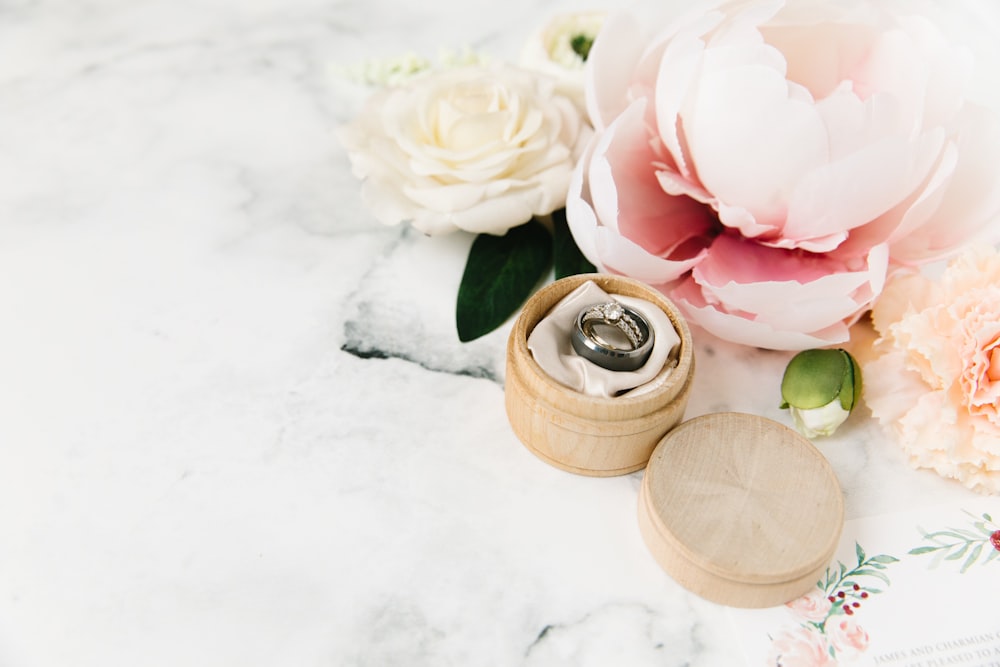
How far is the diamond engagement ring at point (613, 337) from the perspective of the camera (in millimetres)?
667

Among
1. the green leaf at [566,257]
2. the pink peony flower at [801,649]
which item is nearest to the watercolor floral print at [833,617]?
the pink peony flower at [801,649]

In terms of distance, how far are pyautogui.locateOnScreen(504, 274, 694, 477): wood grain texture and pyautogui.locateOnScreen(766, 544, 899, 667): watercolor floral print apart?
0.52ft

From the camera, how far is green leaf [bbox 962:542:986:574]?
0.67m

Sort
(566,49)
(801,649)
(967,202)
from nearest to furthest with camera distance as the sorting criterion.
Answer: (801,649)
(967,202)
(566,49)

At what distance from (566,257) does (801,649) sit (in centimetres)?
40

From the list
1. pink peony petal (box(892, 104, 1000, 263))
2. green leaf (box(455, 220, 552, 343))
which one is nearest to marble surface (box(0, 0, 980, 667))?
green leaf (box(455, 220, 552, 343))

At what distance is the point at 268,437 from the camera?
73 cm

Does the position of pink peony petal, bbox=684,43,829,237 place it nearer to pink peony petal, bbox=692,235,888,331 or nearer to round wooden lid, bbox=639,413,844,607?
pink peony petal, bbox=692,235,888,331

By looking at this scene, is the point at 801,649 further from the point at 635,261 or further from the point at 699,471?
the point at 635,261

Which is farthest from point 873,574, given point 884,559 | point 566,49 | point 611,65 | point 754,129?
point 566,49

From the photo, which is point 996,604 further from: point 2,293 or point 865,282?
point 2,293

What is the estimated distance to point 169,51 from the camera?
115cm

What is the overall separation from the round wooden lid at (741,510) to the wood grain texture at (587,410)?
3 cm

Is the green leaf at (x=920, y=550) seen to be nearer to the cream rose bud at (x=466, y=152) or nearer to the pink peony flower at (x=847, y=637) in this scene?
the pink peony flower at (x=847, y=637)
